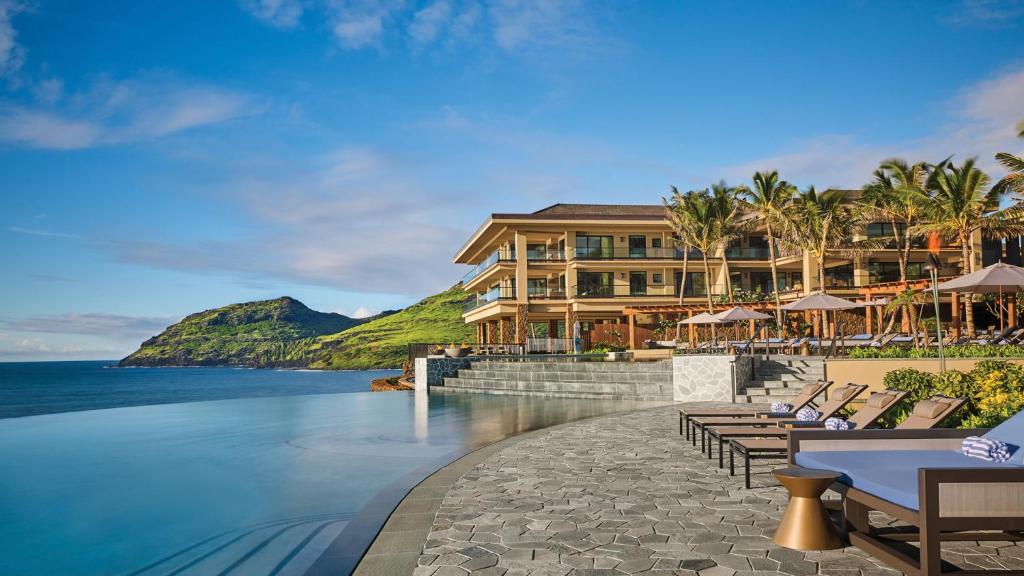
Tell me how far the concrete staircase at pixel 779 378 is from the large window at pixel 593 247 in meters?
20.5

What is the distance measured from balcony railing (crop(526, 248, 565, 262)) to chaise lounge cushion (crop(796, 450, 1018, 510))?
36.1 meters

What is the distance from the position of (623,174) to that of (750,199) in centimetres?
1420

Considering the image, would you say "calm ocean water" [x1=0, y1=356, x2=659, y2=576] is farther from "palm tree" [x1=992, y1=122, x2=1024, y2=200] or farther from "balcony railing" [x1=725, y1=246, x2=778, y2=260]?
"balcony railing" [x1=725, y1=246, x2=778, y2=260]

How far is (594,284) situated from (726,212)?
8.67 meters

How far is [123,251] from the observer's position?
123ft

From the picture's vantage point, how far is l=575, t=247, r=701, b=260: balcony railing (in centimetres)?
4144

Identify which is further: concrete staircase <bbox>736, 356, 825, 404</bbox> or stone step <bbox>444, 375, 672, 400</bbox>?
stone step <bbox>444, 375, 672, 400</bbox>

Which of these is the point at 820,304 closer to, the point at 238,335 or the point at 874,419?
the point at 874,419

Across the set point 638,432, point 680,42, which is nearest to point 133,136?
point 680,42

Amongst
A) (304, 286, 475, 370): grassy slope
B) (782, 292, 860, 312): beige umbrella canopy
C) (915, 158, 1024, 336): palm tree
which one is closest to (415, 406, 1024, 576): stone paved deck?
(782, 292, 860, 312): beige umbrella canopy

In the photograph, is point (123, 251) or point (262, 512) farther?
point (123, 251)

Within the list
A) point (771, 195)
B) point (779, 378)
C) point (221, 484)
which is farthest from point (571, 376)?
point (771, 195)

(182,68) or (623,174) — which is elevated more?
(182,68)

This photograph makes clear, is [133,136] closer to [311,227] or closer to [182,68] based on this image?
[182,68]
